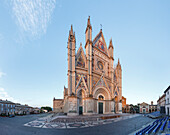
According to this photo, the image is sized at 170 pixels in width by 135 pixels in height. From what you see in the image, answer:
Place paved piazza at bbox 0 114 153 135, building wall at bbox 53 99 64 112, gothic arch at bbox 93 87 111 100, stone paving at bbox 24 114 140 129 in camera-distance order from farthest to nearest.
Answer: building wall at bbox 53 99 64 112 < gothic arch at bbox 93 87 111 100 < stone paving at bbox 24 114 140 129 < paved piazza at bbox 0 114 153 135

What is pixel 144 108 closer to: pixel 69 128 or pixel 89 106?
pixel 89 106

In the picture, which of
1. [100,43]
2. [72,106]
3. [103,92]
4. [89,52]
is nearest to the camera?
[72,106]

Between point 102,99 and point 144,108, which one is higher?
point 102,99

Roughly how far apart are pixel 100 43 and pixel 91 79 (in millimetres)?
15467

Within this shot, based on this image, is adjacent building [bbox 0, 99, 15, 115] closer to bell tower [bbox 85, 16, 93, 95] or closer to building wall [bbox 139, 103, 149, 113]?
bell tower [bbox 85, 16, 93, 95]

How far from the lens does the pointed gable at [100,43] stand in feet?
128

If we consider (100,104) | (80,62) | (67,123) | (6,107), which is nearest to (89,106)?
(100,104)

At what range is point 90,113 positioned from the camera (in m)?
30.0

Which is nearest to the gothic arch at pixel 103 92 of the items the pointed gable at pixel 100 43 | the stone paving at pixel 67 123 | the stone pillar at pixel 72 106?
the stone pillar at pixel 72 106

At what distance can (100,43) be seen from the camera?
40.9m

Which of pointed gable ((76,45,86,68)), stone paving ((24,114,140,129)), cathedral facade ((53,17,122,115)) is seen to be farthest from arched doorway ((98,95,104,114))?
stone paving ((24,114,140,129))

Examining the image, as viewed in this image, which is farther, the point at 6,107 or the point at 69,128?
the point at 6,107

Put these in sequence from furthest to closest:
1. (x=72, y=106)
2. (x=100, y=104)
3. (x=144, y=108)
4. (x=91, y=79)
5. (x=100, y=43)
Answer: (x=144, y=108)
(x=100, y=43)
(x=100, y=104)
(x=91, y=79)
(x=72, y=106)

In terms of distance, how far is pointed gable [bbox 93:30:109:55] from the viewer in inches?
1538
